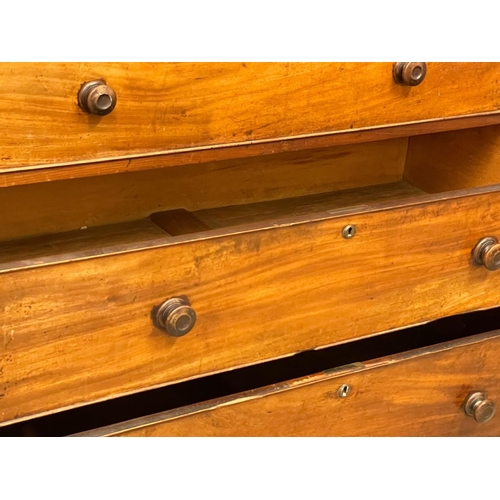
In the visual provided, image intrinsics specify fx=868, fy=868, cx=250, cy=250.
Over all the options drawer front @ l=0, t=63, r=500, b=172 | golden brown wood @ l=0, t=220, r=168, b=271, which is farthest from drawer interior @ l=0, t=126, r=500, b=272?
drawer front @ l=0, t=63, r=500, b=172

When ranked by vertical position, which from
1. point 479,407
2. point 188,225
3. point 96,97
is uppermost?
point 188,225

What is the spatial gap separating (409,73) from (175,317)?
15.1 inches

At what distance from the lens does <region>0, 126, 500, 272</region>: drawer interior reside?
107cm

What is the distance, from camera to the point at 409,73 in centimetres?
98

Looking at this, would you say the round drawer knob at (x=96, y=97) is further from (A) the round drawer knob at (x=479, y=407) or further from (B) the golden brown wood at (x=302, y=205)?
(A) the round drawer knob at (x=479, y=407)

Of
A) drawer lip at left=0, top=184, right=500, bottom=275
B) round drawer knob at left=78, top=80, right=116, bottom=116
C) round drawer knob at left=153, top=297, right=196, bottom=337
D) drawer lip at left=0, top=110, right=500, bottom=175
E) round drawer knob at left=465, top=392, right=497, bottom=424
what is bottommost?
round drawer knob at left=465, top=392, right=497, bottom=424

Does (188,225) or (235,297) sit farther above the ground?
(188,225)

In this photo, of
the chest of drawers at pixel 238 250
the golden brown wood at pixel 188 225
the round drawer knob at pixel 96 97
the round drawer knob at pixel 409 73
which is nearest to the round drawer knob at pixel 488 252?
the chest of drawers at pixel 238 250

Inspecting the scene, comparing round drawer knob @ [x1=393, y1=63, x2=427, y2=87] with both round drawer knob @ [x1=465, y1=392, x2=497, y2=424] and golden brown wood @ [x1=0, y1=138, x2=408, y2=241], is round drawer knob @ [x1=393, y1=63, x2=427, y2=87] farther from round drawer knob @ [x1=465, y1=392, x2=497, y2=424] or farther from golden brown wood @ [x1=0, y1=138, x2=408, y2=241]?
round drawer knob @ [x1=465, y1=392, x2=497, y2=424]

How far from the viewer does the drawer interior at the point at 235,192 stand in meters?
1.07

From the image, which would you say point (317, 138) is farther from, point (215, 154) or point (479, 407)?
point (479, 407)

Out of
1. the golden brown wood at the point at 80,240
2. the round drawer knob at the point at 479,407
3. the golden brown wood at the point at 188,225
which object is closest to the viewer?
the golden brown wood at the point at 188,225

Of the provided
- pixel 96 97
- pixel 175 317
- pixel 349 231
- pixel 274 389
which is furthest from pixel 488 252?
pixel 96 97

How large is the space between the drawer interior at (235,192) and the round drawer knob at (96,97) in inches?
8.1
